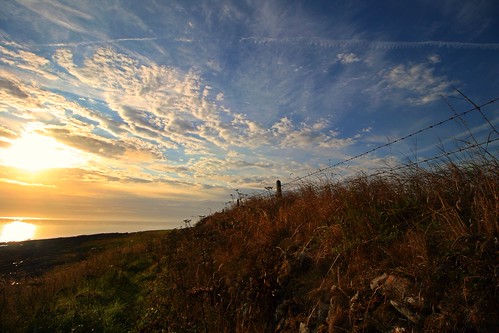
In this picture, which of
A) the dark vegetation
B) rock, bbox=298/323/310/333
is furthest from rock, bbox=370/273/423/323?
rock, bbox=298/323/310/333

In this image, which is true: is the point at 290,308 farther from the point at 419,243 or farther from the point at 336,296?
the point at 419,243

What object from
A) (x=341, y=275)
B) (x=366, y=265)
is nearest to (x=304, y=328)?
(x=341, y=275)

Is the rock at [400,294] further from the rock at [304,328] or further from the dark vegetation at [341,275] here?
the rock at [304,328]

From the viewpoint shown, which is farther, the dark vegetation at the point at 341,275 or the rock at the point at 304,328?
the rock at the point at 304,328

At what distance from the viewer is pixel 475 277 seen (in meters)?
3.44

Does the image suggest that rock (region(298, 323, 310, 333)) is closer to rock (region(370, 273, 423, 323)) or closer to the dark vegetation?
the dark vegetation

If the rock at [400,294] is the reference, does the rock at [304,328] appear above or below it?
below

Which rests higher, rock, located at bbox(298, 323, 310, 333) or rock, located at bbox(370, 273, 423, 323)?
rock, located at bbox(370, 273, 423, 323)

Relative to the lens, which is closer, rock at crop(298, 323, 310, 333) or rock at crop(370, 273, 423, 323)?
rock at crop(370, 273, 423, 323)

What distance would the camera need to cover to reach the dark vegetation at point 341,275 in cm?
359

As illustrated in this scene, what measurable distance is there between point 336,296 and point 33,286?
465 inches

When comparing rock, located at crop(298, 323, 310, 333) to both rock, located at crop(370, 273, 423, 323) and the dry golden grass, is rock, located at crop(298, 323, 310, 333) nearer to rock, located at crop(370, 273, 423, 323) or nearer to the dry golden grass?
the dry golden grass

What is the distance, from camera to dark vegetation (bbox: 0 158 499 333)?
3590 millimetres

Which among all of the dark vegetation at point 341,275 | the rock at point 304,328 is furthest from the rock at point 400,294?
the rock at point 304,328
